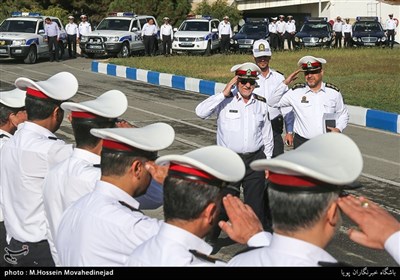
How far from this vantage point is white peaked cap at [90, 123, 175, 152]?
12.3ft

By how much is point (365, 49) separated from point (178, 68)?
13184mm

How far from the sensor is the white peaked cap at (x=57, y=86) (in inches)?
207

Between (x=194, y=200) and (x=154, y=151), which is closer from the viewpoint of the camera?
(x=194, y=200)

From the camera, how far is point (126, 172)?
3.82 metres

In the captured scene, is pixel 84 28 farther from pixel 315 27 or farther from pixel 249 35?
pixel 315 27

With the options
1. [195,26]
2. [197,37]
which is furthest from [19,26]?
[195,26]

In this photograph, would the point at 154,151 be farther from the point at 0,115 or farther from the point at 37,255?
the point at 0,115

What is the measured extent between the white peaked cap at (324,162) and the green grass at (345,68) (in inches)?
532

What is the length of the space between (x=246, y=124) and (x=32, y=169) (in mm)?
2939

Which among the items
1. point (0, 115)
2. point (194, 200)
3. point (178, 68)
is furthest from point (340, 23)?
point (194, 200)

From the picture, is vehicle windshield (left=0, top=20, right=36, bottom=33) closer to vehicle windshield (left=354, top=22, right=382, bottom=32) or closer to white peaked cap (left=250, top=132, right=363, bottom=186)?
vehicle windshield (left=354, top=22, right=382, bottom=32)

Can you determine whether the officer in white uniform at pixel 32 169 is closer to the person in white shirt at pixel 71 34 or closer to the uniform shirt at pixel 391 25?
the person in white shirt at pixel 71 34

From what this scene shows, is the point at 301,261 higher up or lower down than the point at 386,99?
higher up

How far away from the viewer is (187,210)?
3.20 m
